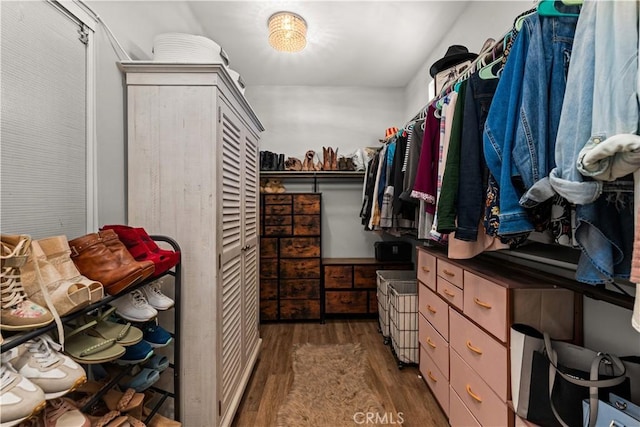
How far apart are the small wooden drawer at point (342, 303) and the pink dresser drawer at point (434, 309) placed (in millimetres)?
1038

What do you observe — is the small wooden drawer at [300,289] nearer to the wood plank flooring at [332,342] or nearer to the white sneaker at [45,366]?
the wood plank flooring at [332,342]

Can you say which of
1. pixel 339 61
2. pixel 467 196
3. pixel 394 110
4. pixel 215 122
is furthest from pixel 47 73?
pixel 394 110

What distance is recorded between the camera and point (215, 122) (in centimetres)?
127

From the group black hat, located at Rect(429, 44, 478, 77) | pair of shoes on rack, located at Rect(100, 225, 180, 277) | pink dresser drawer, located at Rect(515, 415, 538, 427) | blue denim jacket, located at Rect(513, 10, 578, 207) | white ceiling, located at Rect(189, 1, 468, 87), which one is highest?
white ceiling, located at Rect(189, 1, 468, 87)

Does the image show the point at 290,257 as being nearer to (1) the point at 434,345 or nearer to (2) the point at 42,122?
(1) the point at 434,345

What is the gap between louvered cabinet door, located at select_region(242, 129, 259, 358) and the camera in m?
1.82

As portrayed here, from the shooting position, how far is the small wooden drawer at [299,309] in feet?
9.55

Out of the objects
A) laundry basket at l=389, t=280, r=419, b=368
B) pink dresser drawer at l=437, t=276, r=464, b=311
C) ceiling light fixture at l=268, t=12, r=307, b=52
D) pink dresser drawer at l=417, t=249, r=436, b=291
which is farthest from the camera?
laundry basket at l=389, t=280, r=419, b=368

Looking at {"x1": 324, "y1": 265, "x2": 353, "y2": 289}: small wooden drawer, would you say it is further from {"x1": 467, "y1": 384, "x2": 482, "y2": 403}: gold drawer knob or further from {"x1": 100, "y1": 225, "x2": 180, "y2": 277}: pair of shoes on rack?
{"x1": 100, "y1": 225, "x2": 180, "y2": 277}: pair of shoes on rack

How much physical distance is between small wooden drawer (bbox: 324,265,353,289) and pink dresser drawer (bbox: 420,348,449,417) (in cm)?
112

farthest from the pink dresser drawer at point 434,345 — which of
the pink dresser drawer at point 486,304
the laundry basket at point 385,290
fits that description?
the laundry basket at point 385,290

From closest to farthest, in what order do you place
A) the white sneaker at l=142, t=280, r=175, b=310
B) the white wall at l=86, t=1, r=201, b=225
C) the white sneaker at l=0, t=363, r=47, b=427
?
the white sneaker at l=0, t=363, r=47, b=427, the white sneaker at l=142, t=280, r=175, b=310, the white wall at l=86, t=1, r=201, b=225

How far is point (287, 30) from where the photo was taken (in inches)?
77.9

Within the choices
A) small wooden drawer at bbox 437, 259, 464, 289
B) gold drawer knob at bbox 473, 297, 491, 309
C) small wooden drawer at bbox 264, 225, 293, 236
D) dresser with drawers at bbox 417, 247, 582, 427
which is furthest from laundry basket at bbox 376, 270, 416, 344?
gold drawer knob at bbox 473, 297, 491, 309
